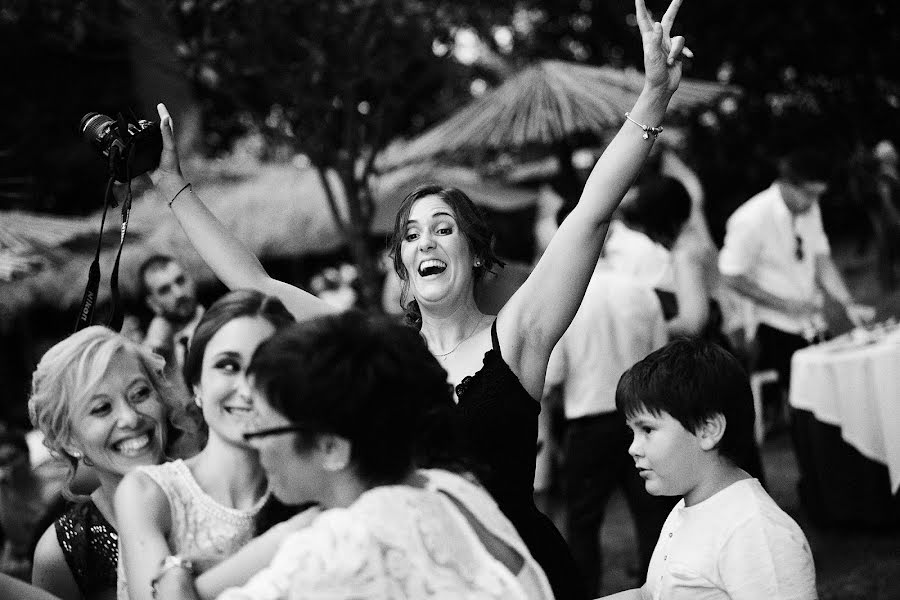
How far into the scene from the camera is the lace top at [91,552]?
2678mm

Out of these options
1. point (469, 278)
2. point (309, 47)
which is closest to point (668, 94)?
point (469, 278)

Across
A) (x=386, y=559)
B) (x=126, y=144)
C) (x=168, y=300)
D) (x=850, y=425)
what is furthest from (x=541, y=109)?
(x=386, y=559)

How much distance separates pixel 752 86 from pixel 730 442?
13013 mm

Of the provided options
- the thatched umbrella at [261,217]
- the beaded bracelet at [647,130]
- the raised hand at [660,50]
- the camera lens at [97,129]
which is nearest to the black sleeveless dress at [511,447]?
the beaded bracelet at [647,130]

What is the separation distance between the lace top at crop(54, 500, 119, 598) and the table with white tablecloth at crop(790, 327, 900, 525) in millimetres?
4404

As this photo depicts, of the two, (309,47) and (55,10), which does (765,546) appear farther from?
(55,10)

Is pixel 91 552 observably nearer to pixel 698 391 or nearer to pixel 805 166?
pixel 698 391

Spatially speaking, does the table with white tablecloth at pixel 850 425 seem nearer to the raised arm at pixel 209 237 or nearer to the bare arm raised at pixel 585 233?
the bare arm raised at pixel 585 233

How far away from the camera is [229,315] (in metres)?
2.22

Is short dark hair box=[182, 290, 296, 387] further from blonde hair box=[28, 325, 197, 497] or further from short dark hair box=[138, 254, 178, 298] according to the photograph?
short dark hair box=[138, 254, 178, 298]

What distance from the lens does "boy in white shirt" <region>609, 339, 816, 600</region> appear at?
2459 mm

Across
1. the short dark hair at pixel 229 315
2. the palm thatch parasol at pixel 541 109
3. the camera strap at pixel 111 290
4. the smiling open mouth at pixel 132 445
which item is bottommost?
the smiling open mouth at pixel 132 445

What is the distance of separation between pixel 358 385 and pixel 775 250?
18.6 feet

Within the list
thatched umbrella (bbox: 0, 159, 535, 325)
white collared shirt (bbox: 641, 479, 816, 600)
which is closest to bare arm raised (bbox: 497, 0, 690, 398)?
white collared shirt (bbox: 641, 479, 816, 600)
